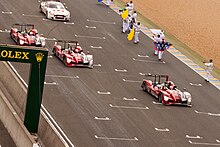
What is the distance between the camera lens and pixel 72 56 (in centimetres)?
5650

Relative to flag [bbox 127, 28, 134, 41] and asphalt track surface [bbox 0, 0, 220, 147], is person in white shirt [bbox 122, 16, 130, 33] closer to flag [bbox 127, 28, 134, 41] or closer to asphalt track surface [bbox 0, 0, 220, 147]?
asphalt track surface [bbox 0, 0, 220, 147]

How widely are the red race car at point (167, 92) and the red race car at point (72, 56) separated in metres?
4.78

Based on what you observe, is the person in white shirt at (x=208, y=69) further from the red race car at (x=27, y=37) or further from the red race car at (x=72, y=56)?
the red race car at (x=27, y=37)

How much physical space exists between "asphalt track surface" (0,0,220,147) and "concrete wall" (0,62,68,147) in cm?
219

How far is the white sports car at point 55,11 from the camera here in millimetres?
68000

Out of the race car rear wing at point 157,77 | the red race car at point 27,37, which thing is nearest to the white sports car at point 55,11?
the red race car at point 27,37

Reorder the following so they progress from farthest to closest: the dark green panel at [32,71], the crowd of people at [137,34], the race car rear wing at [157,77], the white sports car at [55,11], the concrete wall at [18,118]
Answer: the white sports car at [55,11], the crowd of people at [137,34], the race car rear wing at [157,77], the dark green panel at [32,71], the concrete wall at [18,118]

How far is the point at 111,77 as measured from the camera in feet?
184

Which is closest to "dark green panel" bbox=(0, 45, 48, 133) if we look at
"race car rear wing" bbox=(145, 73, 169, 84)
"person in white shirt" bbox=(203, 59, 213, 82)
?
"race car rear wing" bbox=(145, 73, 169, 84)

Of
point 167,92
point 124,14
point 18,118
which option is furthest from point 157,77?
point 18,118

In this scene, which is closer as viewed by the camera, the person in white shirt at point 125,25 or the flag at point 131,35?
the flag at point 131,35

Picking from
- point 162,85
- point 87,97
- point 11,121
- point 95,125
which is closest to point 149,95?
point 162,85

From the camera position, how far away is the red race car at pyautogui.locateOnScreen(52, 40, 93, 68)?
56375mm

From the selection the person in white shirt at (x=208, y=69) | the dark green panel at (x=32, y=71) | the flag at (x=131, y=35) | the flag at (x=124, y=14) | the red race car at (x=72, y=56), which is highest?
the dark green panel at (x=32, y=71)
